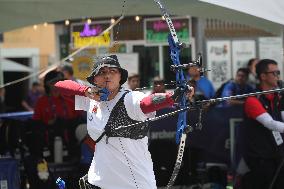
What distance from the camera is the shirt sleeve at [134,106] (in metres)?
4.30

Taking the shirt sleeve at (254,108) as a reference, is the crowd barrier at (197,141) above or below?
below

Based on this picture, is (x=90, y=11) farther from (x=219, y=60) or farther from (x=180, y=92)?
(x=219, y=60)

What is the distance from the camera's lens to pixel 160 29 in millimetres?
13648

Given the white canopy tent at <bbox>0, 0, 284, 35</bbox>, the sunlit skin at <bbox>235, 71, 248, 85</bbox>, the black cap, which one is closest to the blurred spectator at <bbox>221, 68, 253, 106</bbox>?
the sunlit skin at <bbox>235, 71, 248, 85</bbox>

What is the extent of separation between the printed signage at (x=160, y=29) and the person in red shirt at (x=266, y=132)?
260 inches

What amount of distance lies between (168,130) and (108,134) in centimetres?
398

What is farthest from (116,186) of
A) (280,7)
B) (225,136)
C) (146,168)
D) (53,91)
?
(225,136)

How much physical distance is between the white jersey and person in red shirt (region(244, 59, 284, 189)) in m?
2.51

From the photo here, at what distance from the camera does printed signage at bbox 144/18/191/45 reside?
1345 centimetres

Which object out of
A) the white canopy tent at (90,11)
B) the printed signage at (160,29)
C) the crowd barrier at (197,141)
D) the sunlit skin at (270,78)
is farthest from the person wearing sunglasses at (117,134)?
the printed signage at (160,29)

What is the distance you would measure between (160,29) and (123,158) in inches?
372

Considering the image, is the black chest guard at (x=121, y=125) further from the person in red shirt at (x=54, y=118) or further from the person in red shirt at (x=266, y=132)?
the person in red shirt at (x=54, y=118)

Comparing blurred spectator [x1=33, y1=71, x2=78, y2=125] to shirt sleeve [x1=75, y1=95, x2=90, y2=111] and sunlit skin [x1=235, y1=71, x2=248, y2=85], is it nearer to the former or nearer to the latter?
sunlit skin [x1=235, y1=71, x2=248, y2=85]

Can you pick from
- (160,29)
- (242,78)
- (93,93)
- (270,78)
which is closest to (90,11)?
(270,78)
